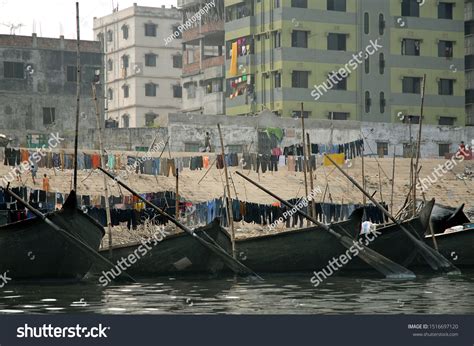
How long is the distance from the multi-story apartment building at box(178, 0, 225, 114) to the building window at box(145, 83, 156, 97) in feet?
Answer: 28.3

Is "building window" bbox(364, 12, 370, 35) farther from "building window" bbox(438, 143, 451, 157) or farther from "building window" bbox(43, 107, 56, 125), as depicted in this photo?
"building window" bbox(43, 107, 56, 125)

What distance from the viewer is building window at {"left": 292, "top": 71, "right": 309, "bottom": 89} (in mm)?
69062

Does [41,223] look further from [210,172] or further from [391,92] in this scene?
[391,92]

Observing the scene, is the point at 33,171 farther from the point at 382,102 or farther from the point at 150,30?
the point at 150,30

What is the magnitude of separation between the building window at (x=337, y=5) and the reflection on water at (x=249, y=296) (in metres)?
38.3

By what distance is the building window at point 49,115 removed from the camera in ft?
225

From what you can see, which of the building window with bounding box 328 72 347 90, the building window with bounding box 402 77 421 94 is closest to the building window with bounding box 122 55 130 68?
the building window with bounding box 328 72 347 90

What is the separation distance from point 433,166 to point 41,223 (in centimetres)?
3593

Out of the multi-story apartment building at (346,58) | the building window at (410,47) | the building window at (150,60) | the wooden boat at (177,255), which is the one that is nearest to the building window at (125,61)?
the building window at (150,60)

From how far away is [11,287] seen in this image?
98.0 feet

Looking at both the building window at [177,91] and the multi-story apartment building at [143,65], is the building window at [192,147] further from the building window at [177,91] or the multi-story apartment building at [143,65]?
the building window at [177,91]

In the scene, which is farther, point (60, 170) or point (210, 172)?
point (210, 172)

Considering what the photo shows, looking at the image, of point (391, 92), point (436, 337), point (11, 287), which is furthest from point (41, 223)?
point (391, 92)

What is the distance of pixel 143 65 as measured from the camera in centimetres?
9200
